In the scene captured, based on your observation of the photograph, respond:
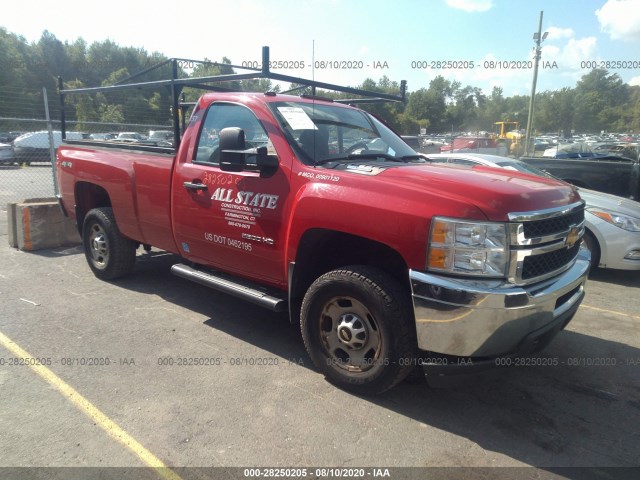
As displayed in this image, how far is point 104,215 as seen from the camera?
554 centimetres

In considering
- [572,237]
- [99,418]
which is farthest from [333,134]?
[99,418]

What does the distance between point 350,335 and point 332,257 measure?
0.65 meters

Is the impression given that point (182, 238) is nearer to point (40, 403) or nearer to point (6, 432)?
point (40, 403)

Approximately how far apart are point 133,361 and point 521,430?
2897mm

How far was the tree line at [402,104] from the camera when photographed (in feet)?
36.8

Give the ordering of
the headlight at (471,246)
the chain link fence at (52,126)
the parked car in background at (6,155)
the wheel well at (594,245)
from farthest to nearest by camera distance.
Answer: the parked car in background at (6,155) < the chain link fence at (52,126) < the wheel well at (594,245) < the headlight at (471,246)

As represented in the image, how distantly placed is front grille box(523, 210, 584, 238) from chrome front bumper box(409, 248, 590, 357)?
0.33m

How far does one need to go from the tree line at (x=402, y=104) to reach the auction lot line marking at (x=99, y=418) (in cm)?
368

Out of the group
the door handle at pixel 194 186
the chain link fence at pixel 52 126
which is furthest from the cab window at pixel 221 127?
the chain link fence at pixel 52 126

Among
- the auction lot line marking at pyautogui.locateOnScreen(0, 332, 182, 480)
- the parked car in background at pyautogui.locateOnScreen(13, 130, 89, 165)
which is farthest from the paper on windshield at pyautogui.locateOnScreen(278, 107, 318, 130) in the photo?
the parked car in background at pyautogui.locateOnScreen(13, 130, 89, 165)

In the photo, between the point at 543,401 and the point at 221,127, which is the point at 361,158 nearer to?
the point at 221,127

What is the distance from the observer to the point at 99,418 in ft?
9.97

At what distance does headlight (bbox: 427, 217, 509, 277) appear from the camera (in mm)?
2738

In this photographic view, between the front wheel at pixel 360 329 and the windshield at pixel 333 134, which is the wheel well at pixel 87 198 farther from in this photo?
the front wheel at pixel 360 329
